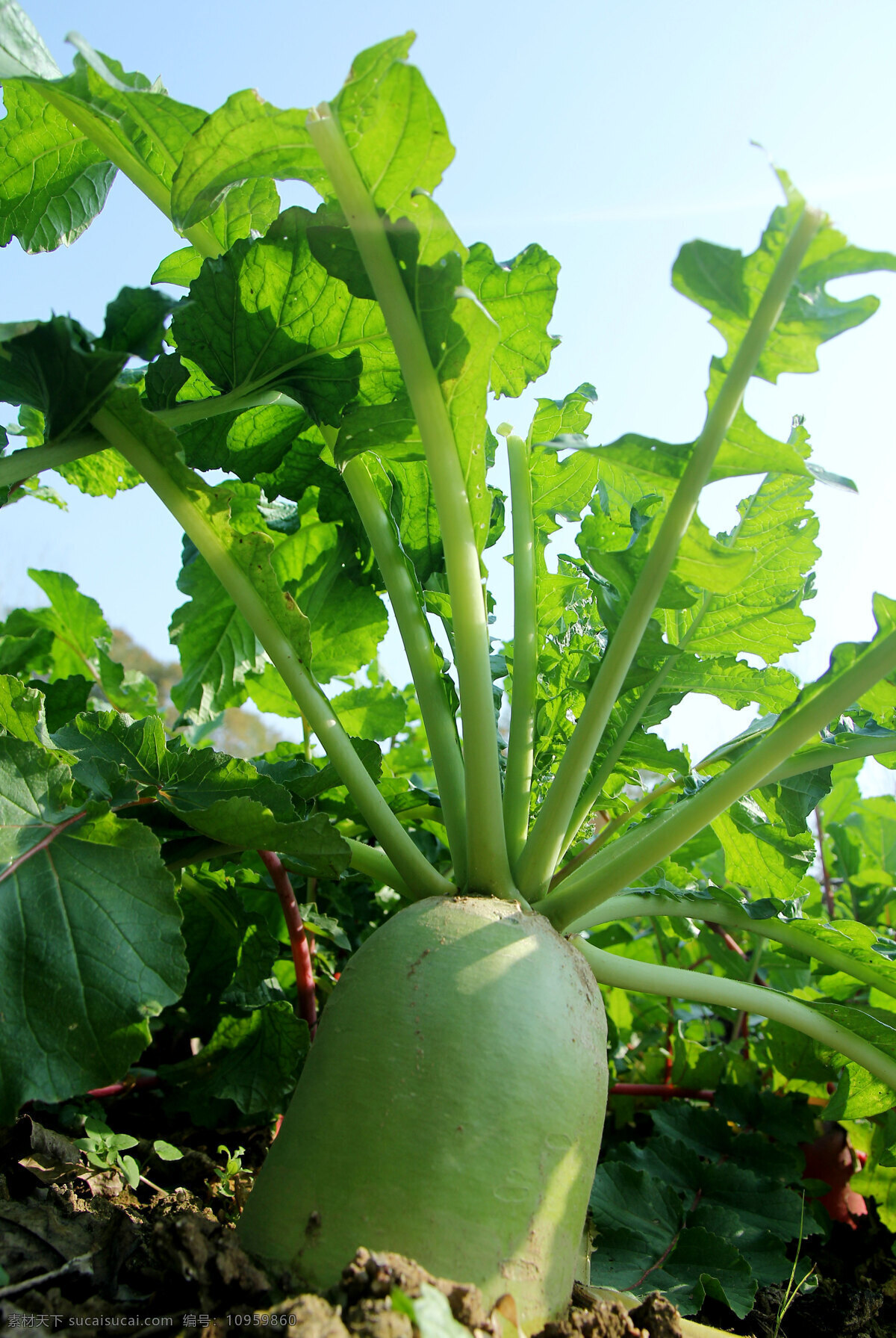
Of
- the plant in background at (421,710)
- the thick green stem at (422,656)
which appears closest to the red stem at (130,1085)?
the plant in background at (421,710)

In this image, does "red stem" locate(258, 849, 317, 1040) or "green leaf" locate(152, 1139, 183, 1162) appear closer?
"green leaf" locate(152, 1139, 183, 1162)

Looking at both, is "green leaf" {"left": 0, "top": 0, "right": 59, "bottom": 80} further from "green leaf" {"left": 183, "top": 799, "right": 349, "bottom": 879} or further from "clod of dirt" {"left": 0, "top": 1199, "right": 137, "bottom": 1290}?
"clod of dirt" {"left": 0, "top": 1199, "right": 137, "bottom": 1290}

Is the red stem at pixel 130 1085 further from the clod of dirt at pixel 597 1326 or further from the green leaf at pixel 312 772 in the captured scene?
the clod of dirt at pixel 597 1326

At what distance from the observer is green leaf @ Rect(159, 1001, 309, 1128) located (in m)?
1.15

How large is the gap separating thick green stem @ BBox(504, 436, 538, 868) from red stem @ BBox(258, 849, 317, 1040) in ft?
1.11

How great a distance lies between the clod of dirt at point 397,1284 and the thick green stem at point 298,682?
41cm

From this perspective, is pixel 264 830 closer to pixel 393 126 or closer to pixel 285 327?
pixel 285 327

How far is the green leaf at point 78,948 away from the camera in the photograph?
76cm

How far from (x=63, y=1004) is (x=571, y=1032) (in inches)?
20.0

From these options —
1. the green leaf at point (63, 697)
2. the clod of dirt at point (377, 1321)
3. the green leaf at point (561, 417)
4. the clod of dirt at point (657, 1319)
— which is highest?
the green leaf at point (561, 417)

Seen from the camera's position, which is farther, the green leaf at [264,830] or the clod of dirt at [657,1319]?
the green leaf at [264,830]

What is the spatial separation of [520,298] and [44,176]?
0.71m

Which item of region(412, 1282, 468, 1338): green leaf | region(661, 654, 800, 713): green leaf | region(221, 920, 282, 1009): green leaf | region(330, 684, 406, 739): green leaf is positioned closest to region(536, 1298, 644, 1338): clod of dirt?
region(412, 1282, 468, 1338): green leaf

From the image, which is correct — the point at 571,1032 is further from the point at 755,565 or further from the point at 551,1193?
the point at 755,565
